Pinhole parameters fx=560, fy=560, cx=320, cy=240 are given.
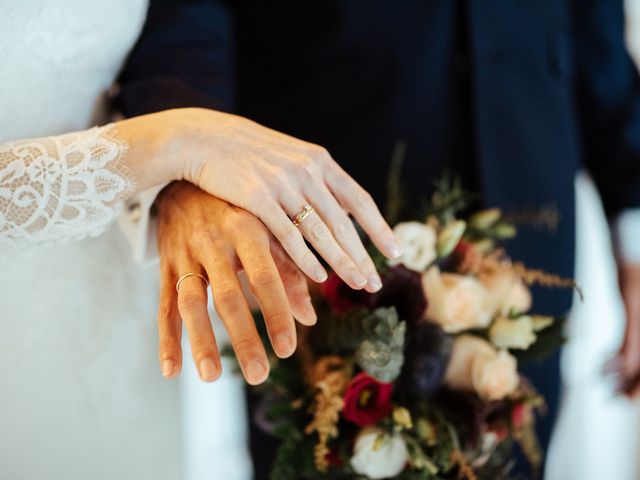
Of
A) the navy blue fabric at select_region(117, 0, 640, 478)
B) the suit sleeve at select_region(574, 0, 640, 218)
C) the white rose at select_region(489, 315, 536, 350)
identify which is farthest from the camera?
the suit sleeve at select_region(574, 0, 640, 218)

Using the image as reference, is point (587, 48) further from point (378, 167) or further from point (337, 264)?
point (337, 264)

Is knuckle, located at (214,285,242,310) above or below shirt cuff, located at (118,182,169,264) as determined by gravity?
below

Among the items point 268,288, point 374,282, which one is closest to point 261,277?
point 268,288

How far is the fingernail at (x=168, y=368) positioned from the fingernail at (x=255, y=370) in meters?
→ 0.06

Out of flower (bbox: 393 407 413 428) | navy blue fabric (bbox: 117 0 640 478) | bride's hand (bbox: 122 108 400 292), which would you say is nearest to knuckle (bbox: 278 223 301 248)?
bride's hand (bbox: 122 108 400 292)

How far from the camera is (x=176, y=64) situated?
0.74 m

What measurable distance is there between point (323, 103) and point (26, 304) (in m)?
0.58

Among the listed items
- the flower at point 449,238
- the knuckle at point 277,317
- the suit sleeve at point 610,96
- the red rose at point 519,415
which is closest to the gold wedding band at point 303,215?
the knuckle at point 277,317

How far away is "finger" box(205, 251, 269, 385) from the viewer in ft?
1.45

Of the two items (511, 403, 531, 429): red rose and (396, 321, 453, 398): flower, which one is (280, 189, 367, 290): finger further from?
(511, 403, 531, 429): red rose

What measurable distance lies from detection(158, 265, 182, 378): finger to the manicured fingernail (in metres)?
0.08

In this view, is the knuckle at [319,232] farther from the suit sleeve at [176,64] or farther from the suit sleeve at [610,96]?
the suit sleeve at [610,96]

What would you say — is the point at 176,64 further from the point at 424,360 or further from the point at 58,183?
the point at 424,360

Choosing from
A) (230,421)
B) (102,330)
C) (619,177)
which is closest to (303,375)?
(102,330)
